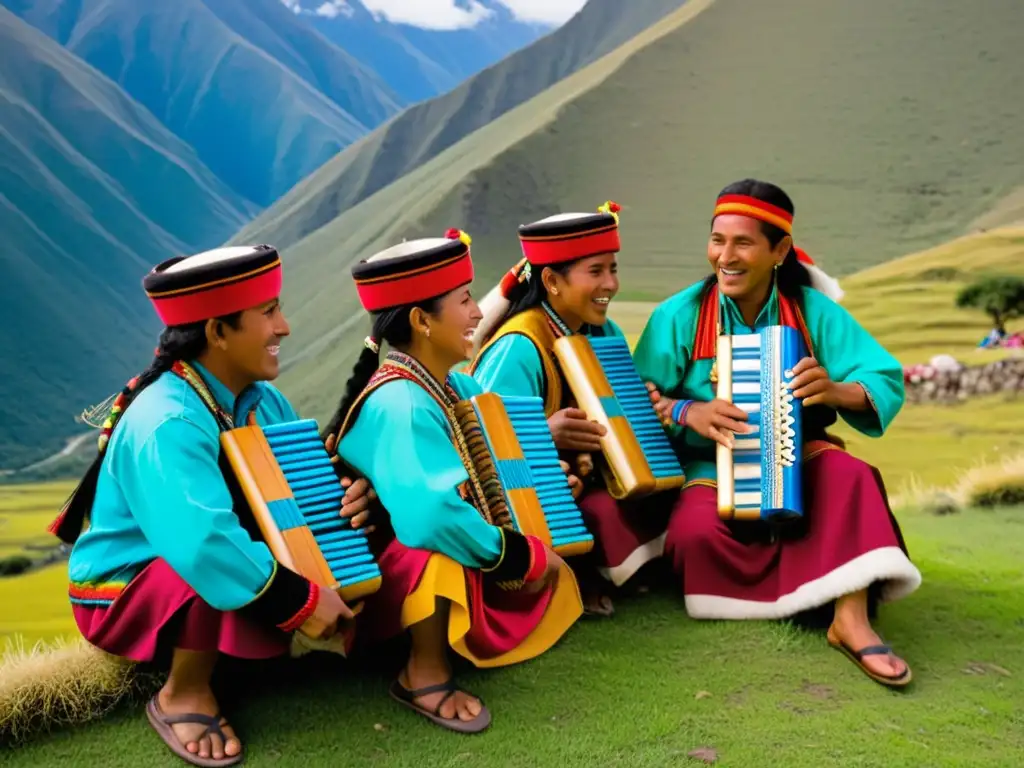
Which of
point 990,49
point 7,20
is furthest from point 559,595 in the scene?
point 7,20

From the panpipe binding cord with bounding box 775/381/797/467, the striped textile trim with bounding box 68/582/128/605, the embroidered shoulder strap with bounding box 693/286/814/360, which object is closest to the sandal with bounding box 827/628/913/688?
the panpipe binding cord with bounding box 775/381/797/467

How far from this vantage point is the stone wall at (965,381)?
26.1 ft

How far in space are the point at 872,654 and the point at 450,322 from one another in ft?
4.97

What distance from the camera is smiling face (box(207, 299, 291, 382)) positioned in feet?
8.10

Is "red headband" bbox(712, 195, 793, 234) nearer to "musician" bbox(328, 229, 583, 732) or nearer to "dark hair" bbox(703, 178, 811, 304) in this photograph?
"dark hair" bbox(703, 178, 811, 304)

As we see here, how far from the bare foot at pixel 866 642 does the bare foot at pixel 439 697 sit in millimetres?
1110

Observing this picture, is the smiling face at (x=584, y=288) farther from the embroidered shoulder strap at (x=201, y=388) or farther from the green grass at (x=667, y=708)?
the embroidered shoulder strap at (x=201, y=388)

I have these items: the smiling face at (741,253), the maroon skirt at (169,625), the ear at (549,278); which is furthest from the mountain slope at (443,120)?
the maroon skirt at (169,625)

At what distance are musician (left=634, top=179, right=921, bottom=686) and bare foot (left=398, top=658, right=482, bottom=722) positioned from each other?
94 cm

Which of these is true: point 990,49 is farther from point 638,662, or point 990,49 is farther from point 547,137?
point 638,662

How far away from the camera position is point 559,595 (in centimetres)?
302

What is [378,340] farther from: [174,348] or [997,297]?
[997,297]

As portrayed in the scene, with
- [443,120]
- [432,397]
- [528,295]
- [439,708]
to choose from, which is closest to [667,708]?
[439,708]

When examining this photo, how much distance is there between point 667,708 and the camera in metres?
2.71
